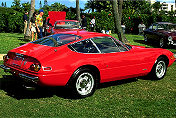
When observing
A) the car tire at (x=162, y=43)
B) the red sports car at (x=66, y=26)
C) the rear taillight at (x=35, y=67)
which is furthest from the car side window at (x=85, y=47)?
the car tire at (x=162, y=43)

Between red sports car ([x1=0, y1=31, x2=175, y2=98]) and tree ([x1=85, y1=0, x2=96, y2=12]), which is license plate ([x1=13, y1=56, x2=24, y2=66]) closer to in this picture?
red sports car ([x1=0, y1=31, x2=175, y2=98])

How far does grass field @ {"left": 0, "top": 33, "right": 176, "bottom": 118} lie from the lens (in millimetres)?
4703

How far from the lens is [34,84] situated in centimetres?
511

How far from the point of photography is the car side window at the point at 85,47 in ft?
18.5

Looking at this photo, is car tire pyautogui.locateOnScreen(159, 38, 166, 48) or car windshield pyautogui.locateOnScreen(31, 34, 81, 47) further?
car tire pyautogui.locateOnScreen(159, 38, 166, 48)

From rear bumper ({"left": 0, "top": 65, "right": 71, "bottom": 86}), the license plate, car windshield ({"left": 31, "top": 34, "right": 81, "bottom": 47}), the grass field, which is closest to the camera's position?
the grass field

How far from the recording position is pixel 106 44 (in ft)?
20.5

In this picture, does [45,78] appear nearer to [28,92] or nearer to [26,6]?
[28,92]

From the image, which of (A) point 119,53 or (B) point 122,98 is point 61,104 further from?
A: (A) point 119,53

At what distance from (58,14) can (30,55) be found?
759 inches

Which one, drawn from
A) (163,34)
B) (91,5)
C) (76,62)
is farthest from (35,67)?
(91,5)

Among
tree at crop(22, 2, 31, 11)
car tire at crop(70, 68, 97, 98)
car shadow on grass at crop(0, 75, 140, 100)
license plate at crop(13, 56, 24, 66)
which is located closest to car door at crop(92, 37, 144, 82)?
car tire at crop(70, 68, 97, 98)

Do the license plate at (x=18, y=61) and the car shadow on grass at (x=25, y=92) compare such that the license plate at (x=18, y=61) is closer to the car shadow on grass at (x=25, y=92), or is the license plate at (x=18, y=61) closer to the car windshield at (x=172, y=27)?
the car shadow on grass at (x=25, y=92)

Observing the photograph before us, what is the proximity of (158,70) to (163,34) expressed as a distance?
29.8 ft
